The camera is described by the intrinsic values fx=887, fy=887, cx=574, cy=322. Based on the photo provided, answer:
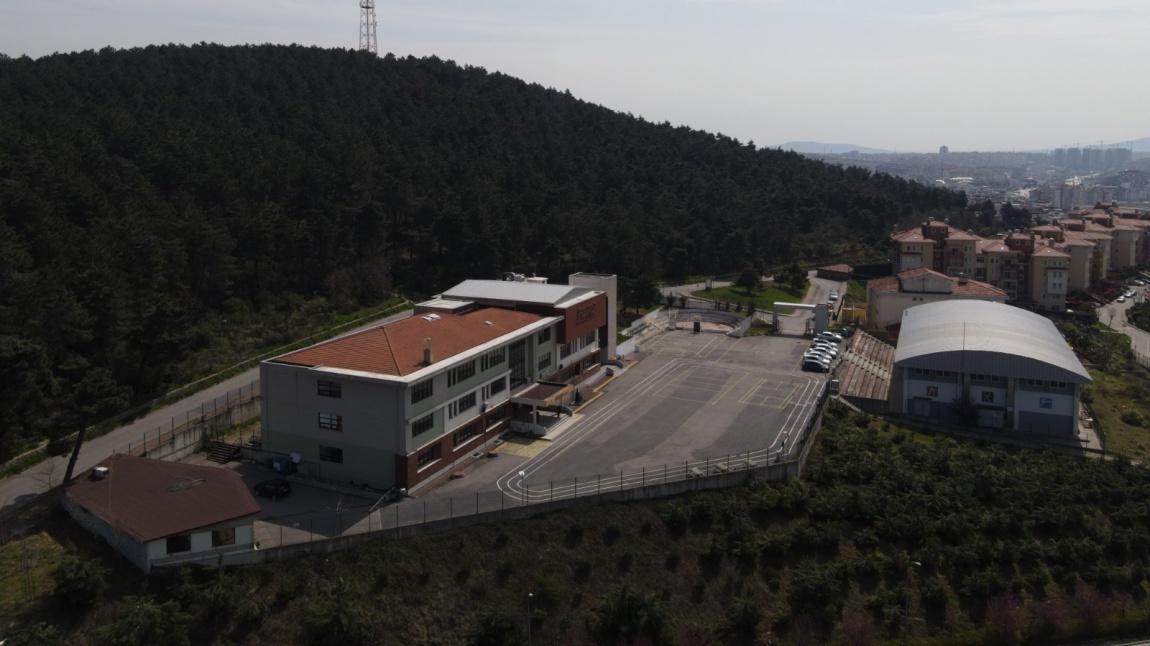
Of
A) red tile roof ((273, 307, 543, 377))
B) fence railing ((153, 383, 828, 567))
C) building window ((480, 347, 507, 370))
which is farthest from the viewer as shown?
building window ((480, 347, 507, 370))

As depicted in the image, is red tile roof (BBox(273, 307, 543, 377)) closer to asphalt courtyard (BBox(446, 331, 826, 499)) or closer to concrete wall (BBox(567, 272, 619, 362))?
asphalt courtyard (BBox(446, 331, 826, 499))

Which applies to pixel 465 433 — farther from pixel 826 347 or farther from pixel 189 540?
pixel 826 347

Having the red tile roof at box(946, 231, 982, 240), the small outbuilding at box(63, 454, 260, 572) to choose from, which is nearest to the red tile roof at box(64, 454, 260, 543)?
the small outbuilding at box(63, 454, 260, 572)

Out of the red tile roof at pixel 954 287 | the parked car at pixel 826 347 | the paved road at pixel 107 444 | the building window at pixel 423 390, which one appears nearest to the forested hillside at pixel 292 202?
the paved road at pixel 107 444

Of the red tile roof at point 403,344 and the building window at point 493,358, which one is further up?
the red tile roof at point 403,344

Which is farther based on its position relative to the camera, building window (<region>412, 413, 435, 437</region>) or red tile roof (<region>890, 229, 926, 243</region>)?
red tile roof (<region>890, 229, 926, 243</region>)

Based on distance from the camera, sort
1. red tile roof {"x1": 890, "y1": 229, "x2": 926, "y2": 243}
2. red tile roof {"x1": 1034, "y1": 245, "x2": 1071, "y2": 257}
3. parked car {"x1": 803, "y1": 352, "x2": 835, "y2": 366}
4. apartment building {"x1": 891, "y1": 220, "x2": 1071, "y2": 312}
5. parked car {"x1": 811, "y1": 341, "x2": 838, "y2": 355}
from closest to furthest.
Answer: parked car {"x1": 803, "y1": 352, "x2": 835, "y2": 366} < parked car {"x1": 811, "y1": 341, "x2": 838, "y2": 355} < red tile roof {"x1": 1034, "y1": 245, "x2": 1071, "y2": 257} < apartment building {"x1": 891, "y1": 220, "x2": 1071, "y2": 312} < red tile roof {"x1": 890, "y1": 229, "x2": 926, "y2": 243}

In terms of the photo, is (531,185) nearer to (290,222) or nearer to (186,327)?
(290,222)

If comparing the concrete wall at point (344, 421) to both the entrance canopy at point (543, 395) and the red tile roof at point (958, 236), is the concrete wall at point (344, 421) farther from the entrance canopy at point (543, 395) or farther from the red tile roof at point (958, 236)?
the red tile roof at point (958, 236)
